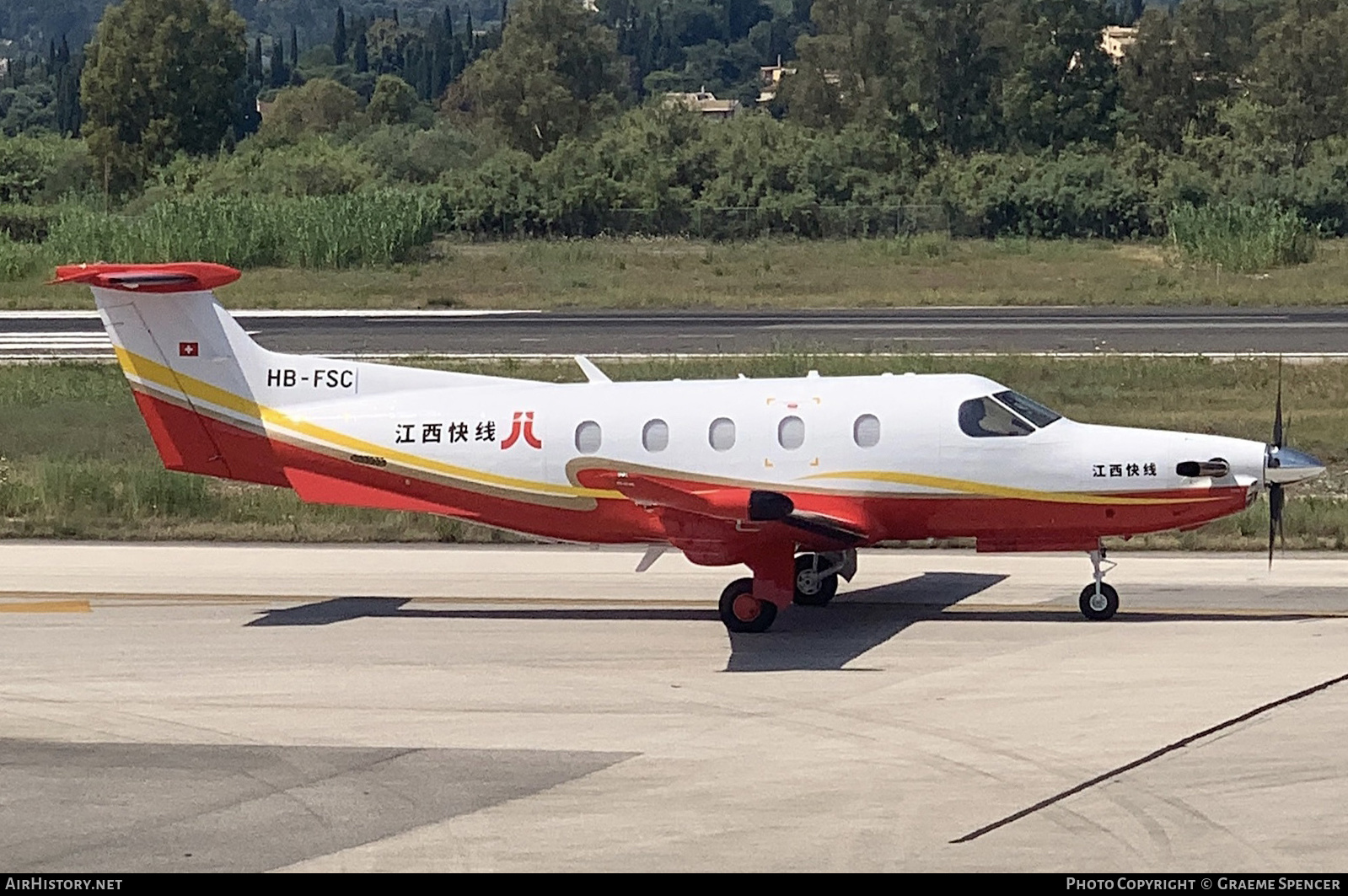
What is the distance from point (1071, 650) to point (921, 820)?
5303 millimetres

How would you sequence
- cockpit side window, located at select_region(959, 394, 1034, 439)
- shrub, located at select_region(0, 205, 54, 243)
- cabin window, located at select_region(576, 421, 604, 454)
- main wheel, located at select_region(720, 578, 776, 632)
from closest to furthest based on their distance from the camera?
1. main wheel, located at select_region(720, 578, 776, 632)
2. cockpit side window, located at select_region(959, 394, 1034, 439)
3. cabin window, located at select_region(576, 421, 604, 454)
4. shrub, located at select_region(0, 205, 54, 243)

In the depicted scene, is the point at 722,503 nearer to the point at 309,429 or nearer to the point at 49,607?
the point at 309,429

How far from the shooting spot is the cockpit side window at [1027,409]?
1847 centimetres

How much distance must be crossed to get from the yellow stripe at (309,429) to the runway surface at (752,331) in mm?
19692

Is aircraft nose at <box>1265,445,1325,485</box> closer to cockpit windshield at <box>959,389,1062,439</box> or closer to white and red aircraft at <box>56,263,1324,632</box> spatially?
white and red aircraft at <box>56,263,1324,632</box>

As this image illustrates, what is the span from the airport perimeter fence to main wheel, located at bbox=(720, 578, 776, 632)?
52.8 m

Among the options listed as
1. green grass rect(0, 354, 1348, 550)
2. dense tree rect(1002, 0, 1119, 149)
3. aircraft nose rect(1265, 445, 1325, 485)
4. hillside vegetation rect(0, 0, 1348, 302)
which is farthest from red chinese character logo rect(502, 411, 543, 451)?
dense tree rect(1002, 0, 1119, 149)

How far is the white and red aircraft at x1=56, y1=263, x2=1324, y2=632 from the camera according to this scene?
702 inches

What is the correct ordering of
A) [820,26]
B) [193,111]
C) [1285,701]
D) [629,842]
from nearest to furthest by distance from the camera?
[629,842], [1285,701], [193,111], [820,26]

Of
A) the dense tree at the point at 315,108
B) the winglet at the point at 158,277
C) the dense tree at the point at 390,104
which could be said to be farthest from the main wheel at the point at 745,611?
the dense tree at the point at 390,104

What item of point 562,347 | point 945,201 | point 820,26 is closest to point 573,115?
point 945,201

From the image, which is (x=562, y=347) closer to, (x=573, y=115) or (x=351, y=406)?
(x=351, y=406)

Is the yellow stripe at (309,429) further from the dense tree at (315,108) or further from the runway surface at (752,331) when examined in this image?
the dense tree at (315,108)
